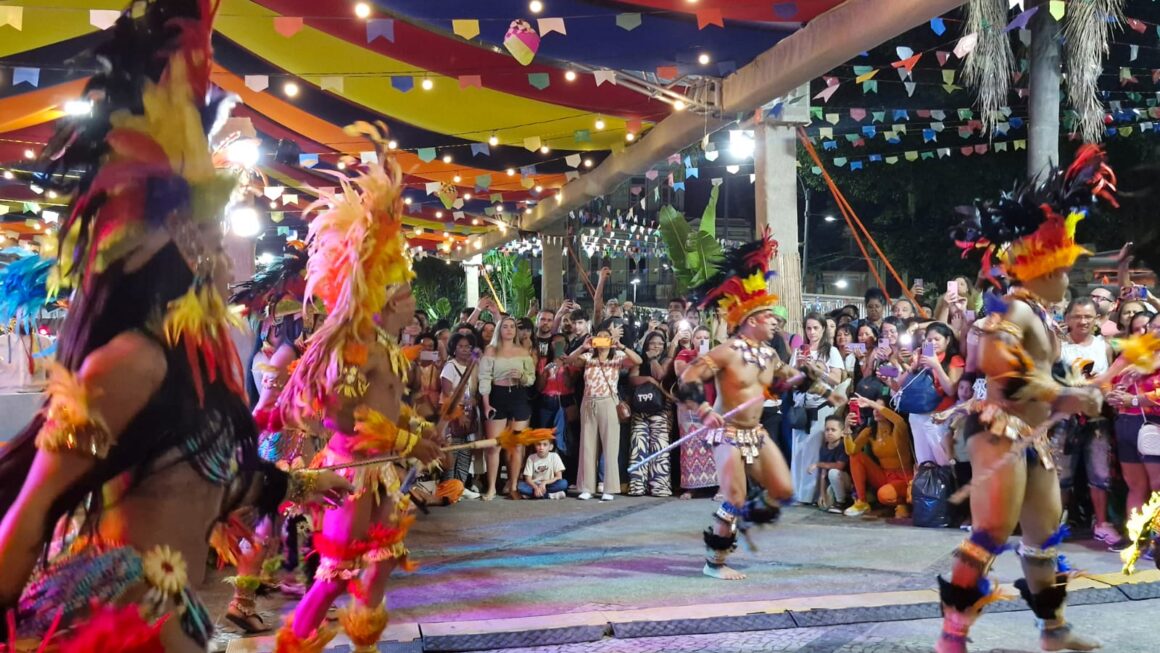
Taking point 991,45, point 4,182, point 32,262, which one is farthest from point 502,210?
point 32,262

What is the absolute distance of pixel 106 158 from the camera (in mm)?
2107

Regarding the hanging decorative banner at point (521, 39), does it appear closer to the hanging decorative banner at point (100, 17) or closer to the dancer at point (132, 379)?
the hanging decorative banner at point (100, 17)

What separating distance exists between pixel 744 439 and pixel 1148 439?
9.61 ft

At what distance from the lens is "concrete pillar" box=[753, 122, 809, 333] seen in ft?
30.5

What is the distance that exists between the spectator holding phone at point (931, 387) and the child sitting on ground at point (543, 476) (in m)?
3.57

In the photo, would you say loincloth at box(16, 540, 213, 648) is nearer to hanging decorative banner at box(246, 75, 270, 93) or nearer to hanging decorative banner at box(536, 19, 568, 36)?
hanging decorative banner at box(536, 19, 568, 36)

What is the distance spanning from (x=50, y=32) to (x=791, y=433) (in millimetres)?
7837

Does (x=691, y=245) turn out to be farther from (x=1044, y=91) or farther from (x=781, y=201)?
(x=1044, y=91)

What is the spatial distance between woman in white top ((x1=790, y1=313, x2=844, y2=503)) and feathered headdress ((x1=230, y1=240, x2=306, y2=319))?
506cm

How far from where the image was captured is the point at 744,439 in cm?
632

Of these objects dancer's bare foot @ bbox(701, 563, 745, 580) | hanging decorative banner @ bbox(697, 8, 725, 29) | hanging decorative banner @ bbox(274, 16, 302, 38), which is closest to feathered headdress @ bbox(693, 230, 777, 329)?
dancer's bare foot @ bbox(701, 563, 745, 580)

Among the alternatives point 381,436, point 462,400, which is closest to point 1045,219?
point 381,436

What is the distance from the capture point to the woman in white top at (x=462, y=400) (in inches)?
378

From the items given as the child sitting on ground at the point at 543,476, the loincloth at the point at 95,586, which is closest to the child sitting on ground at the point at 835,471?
the child sitting on ground at the point at 543,476
